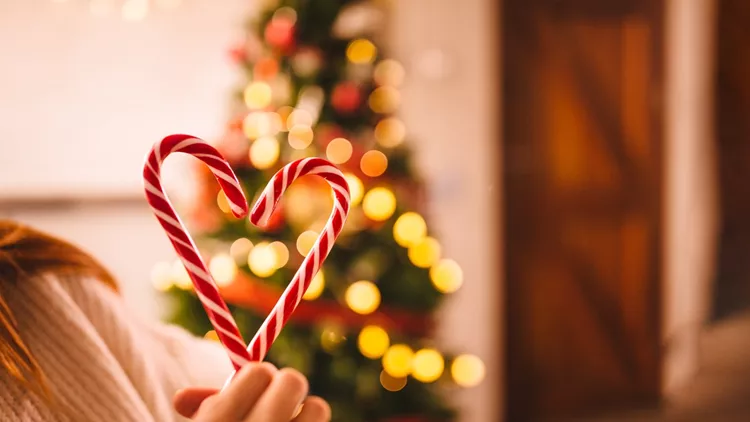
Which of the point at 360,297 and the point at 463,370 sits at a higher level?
the point at 360,297

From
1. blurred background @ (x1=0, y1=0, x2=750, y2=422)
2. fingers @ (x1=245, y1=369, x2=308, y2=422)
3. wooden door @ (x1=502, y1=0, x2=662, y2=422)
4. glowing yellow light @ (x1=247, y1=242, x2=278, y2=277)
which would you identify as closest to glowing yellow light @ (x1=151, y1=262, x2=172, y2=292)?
blurred background @ (x1=0, y1=0, x2=750, y2=422)

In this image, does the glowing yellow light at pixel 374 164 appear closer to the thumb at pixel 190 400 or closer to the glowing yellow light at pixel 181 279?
the glowing yellow light at pixel 181 279

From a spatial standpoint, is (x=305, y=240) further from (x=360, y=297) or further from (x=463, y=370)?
(x=463, y=370)

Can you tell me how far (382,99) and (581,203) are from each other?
142cm

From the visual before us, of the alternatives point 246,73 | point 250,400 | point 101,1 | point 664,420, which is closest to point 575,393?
point 664,420

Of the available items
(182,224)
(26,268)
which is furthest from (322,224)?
(182,224)

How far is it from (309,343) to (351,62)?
89cm

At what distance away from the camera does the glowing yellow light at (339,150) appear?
2.01m

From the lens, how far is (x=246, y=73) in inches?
84.9

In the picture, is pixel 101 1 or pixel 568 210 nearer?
pixel 101 1

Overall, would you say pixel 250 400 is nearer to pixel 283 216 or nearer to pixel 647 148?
pixel 283 216

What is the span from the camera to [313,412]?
500mm

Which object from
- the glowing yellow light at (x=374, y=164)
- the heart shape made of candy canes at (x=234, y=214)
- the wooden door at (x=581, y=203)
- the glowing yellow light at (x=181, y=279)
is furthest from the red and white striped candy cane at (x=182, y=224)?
the wooden door at (x=581, y=203)

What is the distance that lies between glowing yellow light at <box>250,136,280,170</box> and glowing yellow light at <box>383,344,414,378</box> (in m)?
0.70
